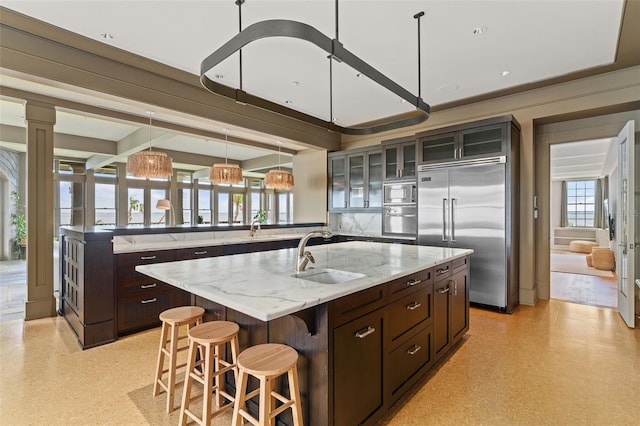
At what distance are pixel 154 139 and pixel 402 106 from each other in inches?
177

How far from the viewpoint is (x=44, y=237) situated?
3.75 m

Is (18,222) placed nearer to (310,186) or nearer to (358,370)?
(310,186)

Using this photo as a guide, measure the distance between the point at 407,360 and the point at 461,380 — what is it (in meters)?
0.58

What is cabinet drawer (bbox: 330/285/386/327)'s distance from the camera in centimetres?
160

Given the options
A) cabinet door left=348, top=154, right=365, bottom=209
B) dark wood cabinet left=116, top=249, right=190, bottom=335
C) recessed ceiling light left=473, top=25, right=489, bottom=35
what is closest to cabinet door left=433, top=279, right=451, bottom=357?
recessed ceiling light left=473, top=25, right=489, bottom=35

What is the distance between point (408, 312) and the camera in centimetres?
217

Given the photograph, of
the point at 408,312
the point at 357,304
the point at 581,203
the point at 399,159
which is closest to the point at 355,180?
the point at 399,159

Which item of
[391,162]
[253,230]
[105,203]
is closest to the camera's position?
[253,230]

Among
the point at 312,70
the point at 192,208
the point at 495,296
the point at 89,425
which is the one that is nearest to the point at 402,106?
the point at 312,70

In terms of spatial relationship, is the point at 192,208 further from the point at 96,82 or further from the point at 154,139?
the point at 96,82

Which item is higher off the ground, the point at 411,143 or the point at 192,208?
the point at 411,143

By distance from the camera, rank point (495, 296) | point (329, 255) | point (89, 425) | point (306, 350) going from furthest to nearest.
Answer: point (495, 296) → point (329, 255) → point (89, 425) → point (306, 350)

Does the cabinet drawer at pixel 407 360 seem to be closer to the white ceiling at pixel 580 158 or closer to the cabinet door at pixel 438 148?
the cabinet door at pixel 438 148

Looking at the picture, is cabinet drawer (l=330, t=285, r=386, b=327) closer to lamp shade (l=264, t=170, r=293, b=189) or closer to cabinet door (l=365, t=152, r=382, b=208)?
cabinet door (l=365, t=152, r=382, b=208)
